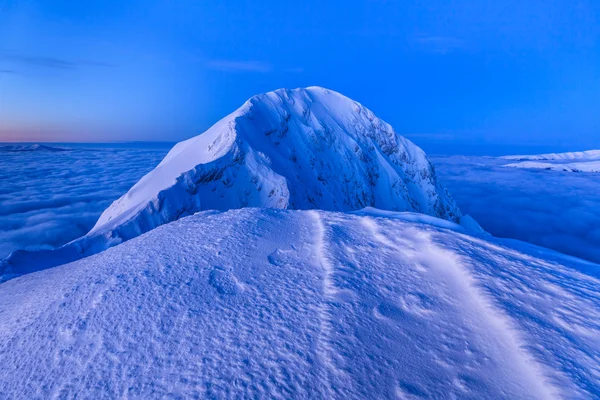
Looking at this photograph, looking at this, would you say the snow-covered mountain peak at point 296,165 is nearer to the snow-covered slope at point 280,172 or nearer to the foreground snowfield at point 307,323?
the snow-covered slope at point 280,172

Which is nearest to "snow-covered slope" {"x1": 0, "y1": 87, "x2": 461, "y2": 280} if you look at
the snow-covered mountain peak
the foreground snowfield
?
the snow-covered mountain peak

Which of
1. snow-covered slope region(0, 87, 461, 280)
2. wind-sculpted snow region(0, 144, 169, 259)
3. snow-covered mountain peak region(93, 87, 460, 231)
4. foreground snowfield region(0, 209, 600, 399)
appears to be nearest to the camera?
foreground snowfield region(0, 209, 600, 399)

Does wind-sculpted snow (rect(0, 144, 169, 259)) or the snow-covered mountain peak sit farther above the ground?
the snow-covered mountain peak

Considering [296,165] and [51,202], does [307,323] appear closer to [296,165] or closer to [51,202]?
[296,165]

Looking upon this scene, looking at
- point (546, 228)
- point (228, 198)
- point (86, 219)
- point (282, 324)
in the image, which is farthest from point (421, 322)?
point (546, 228)

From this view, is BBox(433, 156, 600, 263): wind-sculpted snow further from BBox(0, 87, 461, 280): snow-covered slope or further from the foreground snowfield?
the foreground snowfield

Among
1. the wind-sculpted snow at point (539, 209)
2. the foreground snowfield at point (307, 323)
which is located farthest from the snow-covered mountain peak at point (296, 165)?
the wind-sculpted snow at point (539, 209)
